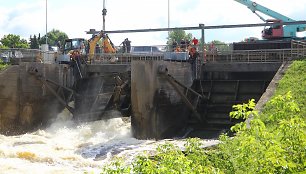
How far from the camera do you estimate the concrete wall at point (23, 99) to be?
69.5 feet

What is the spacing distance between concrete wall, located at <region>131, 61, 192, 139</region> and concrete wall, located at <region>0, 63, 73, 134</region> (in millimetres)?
5895

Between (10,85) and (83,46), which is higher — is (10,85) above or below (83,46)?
below

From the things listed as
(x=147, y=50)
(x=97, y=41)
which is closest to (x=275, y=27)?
(x=147, y=50)

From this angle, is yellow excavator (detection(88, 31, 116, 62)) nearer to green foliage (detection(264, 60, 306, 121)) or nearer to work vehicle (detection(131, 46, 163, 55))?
work vehicle (detection(131, 46, 163, 55))

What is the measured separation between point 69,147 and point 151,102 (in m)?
3.70

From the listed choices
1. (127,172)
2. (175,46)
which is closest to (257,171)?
(127,172)

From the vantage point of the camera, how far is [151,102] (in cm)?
1861

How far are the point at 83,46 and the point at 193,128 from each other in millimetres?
13206

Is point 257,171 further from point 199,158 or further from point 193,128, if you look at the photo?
point 193,128

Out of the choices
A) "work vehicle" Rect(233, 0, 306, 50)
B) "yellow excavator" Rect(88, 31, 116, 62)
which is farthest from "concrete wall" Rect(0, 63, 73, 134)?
"work vehicle" Rect(233, 0, 306, 50)

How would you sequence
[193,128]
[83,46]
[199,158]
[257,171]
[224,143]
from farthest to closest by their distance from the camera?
[83,46]
[193,128]
[224,143]
[199,158]
[257,171]

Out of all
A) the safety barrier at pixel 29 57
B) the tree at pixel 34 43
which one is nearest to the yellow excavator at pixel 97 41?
the safety barrier at pixel 29 57

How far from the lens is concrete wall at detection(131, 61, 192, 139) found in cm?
1834

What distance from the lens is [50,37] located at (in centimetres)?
11781
